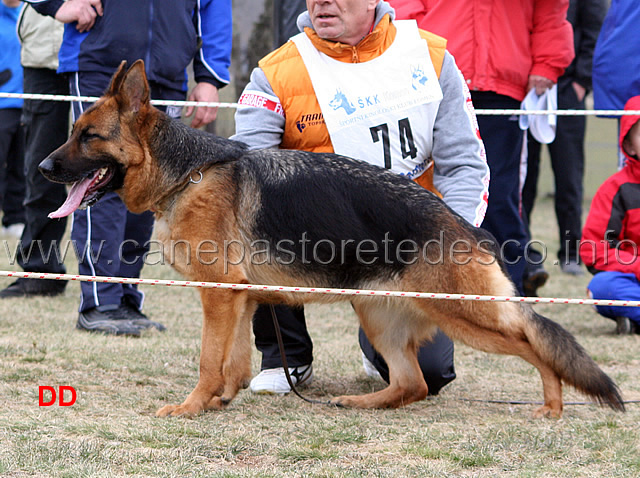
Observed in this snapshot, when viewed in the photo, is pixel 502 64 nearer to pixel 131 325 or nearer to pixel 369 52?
pixel 369 52

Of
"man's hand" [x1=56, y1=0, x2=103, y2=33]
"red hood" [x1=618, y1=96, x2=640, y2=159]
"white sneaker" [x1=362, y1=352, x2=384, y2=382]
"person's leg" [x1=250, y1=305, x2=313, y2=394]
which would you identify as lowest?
"white sneaker" [x1=362, y1=352, x2=384, y2=382]

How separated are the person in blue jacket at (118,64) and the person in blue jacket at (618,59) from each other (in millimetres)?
2761

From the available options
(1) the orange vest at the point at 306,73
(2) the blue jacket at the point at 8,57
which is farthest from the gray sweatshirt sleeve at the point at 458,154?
(2) the blue jacket at the point at 8,57

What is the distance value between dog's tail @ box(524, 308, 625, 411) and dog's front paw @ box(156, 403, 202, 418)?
1484 millimetres

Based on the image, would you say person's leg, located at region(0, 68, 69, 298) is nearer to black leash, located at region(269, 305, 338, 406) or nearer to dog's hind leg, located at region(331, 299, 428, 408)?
black leash, located at region(269, 305, 338, 406)

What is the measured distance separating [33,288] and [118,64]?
2.18 metres

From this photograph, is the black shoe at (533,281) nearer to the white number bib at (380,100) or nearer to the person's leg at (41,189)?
the white number bib at (380,100)

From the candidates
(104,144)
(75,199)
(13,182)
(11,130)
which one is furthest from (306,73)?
(13,182)

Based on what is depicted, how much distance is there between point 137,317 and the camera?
546cm

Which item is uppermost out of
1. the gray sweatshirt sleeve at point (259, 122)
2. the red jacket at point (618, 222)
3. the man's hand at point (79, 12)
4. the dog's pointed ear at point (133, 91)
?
the man's hand at point (79, 12)

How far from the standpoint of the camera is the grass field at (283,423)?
114 inches

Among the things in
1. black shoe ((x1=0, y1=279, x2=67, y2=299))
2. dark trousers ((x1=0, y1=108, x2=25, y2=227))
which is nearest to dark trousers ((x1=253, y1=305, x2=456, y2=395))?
black shoe ((x1=0, y1=279, x2=67, y2=299))

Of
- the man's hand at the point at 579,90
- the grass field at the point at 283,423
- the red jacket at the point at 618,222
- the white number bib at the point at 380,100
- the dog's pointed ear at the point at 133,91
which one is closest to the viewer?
the grass field at the point at 283,423

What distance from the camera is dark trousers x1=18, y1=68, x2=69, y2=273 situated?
239 inches
